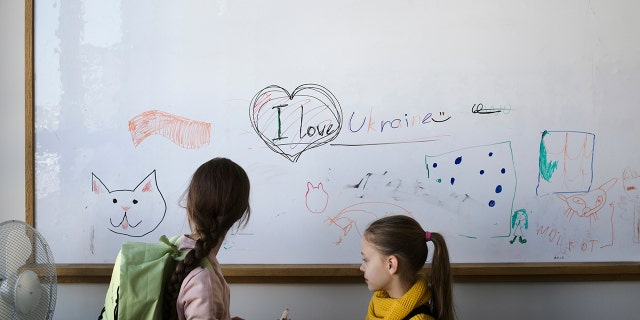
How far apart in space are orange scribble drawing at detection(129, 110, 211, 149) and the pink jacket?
0.76 metres

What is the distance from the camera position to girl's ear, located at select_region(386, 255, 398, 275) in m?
1.77

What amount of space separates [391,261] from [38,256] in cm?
109

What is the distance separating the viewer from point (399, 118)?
2172mm

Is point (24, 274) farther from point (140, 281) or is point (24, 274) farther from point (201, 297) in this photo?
point (201, 297)

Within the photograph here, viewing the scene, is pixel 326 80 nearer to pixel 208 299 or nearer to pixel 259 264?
pixel 259 264

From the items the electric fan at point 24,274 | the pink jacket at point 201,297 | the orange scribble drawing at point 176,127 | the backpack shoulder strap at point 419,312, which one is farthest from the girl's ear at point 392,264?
the electric fan at point 24,274

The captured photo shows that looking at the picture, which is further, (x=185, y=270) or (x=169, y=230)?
(x=169, y=230)

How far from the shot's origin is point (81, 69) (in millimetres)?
2217

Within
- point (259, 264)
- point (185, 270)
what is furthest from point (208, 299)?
point (259, 264)

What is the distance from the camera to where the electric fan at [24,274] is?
177 centimetres

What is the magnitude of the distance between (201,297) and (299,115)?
0.88m

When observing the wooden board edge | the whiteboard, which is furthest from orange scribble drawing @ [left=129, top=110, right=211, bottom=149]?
the wooden board edge

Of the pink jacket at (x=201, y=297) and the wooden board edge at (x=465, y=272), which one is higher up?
the pink jacket at (x=201, y=297)

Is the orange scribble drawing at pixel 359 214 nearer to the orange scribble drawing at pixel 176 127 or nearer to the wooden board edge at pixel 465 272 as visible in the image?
the wooden board edge at pixel 465 272
